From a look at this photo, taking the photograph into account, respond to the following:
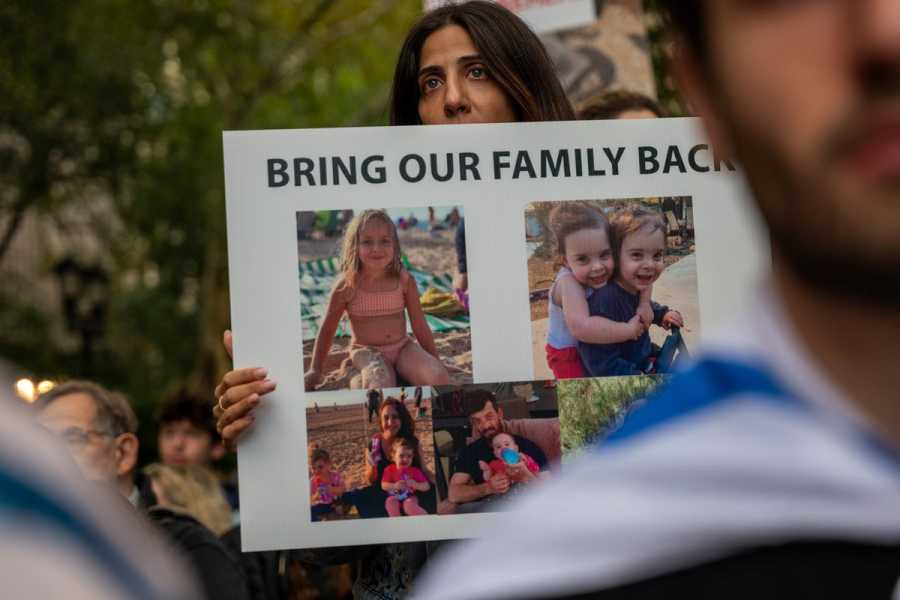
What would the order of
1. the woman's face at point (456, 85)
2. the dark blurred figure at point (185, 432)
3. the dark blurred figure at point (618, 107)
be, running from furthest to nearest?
the dark blurred figure at point (185, 432) < the dark blurred figure at point (618, 107) < the woman's face at point (456, 85)

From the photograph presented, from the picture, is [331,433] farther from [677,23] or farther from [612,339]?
[677,23]

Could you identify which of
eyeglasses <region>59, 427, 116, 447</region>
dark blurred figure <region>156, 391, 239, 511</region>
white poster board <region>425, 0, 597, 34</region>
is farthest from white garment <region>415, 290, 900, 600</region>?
dark blurred figure <region>156, 391, 239, 511</region>

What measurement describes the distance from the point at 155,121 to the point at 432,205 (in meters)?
15.2

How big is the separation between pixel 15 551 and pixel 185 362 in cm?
2410

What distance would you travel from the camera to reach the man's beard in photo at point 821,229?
96 cm

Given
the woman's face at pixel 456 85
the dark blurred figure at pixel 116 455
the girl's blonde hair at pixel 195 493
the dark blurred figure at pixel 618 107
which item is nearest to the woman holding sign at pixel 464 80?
the woman's face at pixel 456 85

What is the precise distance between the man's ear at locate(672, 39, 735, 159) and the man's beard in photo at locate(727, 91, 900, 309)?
1.7 inches

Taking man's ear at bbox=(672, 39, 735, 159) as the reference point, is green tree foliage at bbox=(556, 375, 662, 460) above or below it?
below

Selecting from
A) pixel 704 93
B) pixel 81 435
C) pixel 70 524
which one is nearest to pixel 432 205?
pixel 704 93

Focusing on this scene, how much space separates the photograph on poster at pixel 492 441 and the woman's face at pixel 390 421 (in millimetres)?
70

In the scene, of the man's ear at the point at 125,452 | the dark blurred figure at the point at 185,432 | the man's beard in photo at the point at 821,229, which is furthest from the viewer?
the dark blurred figure at the point at 185,432

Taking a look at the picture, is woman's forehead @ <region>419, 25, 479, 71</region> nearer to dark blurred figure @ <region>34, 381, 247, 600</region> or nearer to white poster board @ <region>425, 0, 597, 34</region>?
dark blurred figure @ <region>34, 381, 247, 600</region>

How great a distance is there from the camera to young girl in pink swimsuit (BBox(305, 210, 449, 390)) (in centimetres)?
281

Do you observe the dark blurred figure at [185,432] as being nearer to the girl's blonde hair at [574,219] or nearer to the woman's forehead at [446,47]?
the woman's forehead at [446,47]
